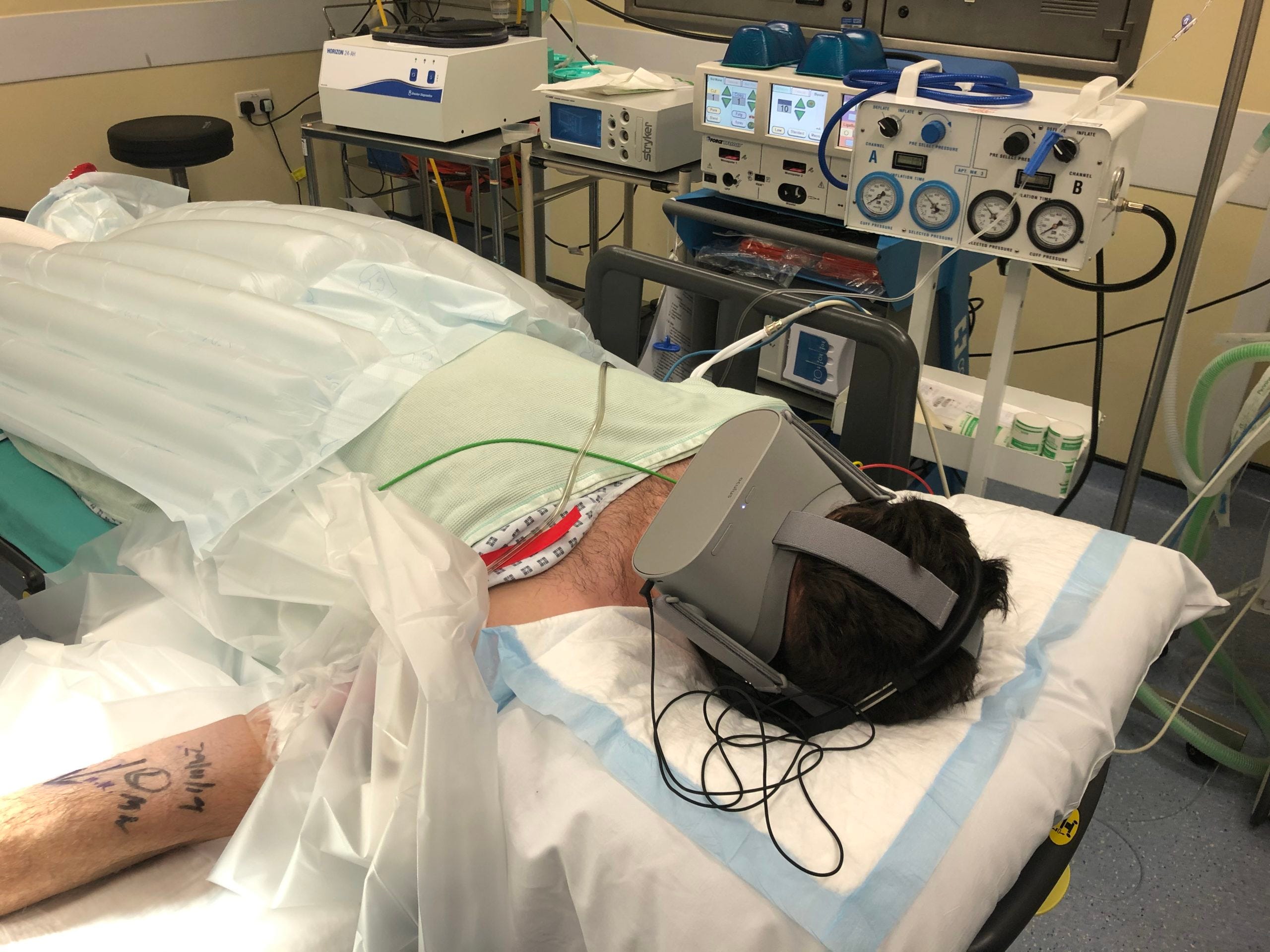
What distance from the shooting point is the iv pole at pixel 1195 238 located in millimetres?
1354

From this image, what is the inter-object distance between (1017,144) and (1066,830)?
1.03m

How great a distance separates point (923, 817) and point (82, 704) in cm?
92

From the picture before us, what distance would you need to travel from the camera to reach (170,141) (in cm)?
295

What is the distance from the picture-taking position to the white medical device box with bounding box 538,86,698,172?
2320 millimetres

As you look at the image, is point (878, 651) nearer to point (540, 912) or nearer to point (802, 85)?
point (540, 912)

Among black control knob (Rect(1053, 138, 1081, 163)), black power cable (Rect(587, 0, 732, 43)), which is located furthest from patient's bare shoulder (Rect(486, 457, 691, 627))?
black power cable (Rect(587, 0, 732, 43))

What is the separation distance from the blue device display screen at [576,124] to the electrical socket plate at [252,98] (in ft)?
6.16

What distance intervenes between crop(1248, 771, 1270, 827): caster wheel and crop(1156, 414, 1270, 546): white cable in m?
0.47

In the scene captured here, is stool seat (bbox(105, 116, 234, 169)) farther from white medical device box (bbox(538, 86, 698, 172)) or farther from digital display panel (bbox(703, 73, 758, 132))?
digital display panel (bbox(703, 73, 758, 132))

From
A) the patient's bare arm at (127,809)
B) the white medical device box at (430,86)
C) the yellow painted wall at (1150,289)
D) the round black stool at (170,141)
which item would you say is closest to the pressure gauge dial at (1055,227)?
the yellow painted wall at (1150,289)

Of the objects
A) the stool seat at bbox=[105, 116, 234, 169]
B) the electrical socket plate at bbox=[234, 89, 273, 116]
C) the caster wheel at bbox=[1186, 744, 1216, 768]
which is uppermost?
the electrical socket plate at bbox=[234, 89, 273, 116]

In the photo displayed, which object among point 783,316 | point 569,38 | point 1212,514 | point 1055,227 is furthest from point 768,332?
point 569,38

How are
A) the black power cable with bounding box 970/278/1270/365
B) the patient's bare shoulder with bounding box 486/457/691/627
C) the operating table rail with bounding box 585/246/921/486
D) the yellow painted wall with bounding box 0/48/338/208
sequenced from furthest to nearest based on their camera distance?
the yellow painted wall with bounding box 0/48/338/208 < the black power cable with bounding box 970/278/1270/365 < the operating table rail with bounding box 585/246/921/486 < the patient's bare shoulder with bounding box 486/457/691/627

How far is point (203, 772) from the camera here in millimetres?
964
